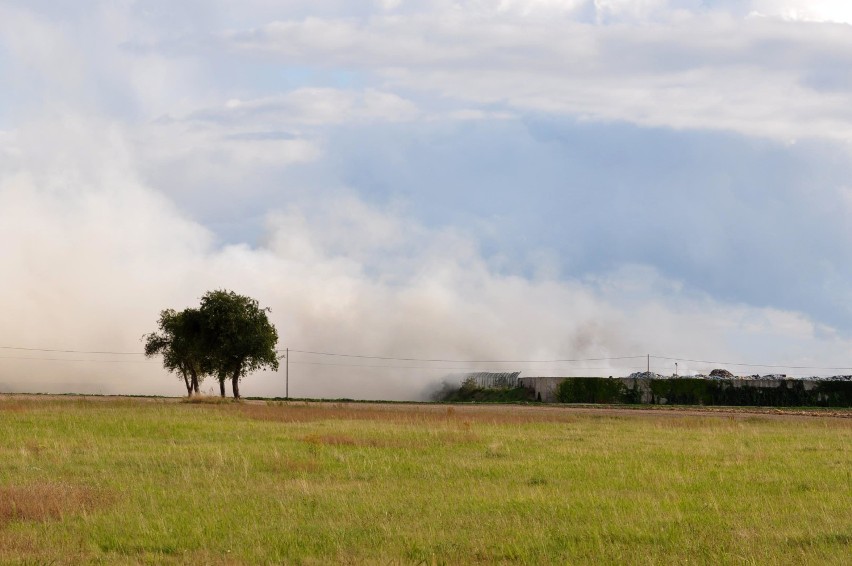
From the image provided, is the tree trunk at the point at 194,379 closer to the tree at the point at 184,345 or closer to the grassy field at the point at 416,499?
the tree at the point at 184,345

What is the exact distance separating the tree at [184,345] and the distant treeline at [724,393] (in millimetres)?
34485

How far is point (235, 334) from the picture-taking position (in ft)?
266

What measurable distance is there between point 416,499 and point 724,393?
7890 centimetres

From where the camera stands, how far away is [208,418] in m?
40.8

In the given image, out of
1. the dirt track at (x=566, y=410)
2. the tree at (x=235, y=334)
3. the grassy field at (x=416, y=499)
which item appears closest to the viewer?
the grassy field at (x=416, y=499)

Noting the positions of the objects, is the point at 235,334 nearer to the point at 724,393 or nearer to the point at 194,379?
the point at 194,379

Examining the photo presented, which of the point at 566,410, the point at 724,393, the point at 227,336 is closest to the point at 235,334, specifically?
the point at 227,336

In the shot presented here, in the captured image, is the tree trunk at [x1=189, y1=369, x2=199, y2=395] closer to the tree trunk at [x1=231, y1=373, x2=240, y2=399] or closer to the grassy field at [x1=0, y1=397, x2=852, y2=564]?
the tree trunk at [x1=231, y1=373, x2=240, y2=399]

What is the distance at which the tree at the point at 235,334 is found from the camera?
81.4 m

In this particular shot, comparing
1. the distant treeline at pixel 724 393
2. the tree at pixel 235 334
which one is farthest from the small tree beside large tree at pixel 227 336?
the distant treeline at pixel 724 393

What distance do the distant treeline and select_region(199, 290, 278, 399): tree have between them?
29.7m

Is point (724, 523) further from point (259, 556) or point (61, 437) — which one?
point (61, 437)

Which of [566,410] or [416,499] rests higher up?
[566,410]

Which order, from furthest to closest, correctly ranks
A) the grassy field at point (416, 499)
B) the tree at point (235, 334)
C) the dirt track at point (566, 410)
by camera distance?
the tree at point (235, 334), the dirt track at point (566, 410), the grassy field at point (416, 499)
